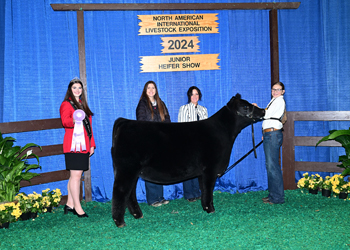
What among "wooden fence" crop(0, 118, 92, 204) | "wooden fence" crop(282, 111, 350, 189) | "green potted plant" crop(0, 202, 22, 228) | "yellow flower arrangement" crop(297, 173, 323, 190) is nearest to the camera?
"green potted plant" crop(0, 202, 22, 228)

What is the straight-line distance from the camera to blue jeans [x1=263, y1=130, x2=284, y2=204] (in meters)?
4.15

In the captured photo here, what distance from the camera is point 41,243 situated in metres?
3.08

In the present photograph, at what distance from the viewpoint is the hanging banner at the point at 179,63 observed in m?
4.72

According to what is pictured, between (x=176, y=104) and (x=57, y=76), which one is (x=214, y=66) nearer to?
(x=176, y=104)

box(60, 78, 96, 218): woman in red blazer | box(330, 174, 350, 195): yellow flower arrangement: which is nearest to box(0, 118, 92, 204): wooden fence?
box(60, 78, 96, 218): woman in red blazer

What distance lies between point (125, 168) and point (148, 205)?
1371 millimetres

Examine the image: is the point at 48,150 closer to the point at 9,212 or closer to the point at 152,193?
the point at 9,212

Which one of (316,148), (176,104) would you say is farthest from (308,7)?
(176,104)

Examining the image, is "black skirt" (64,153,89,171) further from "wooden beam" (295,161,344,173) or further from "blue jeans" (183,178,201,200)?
"wooden beam" (295,161,344,173)

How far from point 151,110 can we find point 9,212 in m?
2.22

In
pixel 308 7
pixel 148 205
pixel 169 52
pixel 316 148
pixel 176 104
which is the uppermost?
pixel 308 7

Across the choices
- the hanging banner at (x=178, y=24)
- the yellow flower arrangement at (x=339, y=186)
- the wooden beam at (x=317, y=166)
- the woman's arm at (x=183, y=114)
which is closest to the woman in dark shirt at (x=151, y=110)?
the woman's arm at (x=183, y=114)

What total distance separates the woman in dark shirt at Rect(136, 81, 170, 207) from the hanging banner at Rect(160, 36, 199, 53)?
843mm

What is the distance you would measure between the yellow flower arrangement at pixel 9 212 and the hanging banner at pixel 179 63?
8.56ft
